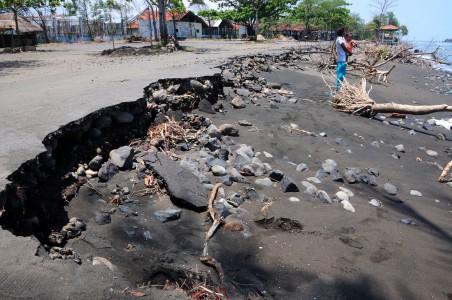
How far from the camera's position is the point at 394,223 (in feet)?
13.4

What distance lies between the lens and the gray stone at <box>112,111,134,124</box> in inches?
191

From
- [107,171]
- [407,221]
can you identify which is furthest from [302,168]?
[107,171]

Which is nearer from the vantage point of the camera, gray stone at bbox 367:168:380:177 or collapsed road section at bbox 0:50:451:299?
collapsed road section at bbox 0:50:451:299

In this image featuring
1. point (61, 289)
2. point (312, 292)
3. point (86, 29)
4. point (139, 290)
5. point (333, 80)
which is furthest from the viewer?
point (86, 29)

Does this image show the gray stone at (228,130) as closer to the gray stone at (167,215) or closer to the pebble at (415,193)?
the gray stone at (167,215)

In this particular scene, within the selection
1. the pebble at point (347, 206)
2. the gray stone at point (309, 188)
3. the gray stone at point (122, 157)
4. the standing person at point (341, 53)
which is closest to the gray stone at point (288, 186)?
the gray stone at point (309, 188)

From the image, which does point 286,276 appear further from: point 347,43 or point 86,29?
point 86,29

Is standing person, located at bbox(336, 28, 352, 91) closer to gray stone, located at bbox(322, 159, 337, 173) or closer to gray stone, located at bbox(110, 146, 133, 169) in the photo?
gray stone, located at bbox(322, 159, 337, 173)

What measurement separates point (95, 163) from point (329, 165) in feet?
9.81

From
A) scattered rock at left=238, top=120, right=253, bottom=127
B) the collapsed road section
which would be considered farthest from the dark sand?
scattered rock at left=238, top=120, right=253, bottom=127

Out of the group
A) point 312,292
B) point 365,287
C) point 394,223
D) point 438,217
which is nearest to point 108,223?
point 312,292

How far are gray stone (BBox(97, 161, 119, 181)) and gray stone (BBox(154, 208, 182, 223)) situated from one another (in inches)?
30.0

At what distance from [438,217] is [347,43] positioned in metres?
5.85

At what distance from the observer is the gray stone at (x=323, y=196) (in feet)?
14.4
